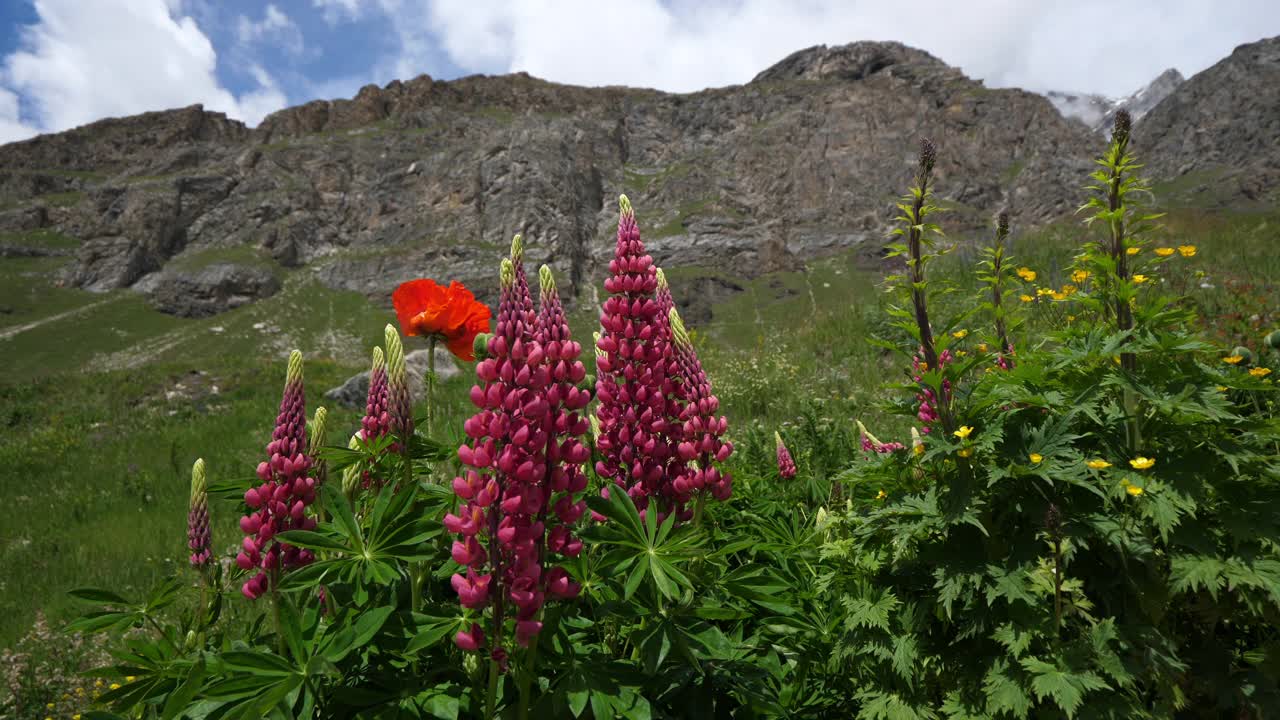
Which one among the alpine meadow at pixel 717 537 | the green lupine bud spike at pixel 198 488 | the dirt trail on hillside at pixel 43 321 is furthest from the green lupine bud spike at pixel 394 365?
the dirt trail on hillside at pixel 43 321

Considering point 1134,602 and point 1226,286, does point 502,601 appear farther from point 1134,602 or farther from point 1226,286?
point 1226,286

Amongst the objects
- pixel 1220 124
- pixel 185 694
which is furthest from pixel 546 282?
pixel 1220 124

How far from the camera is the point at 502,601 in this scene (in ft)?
5.23

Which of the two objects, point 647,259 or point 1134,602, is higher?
point 647,259

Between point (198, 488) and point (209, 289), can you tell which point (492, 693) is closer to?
point (198, 488)

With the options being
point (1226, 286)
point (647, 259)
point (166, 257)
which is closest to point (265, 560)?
point (647, 259)

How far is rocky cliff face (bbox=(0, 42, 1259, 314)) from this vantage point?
92750 mm

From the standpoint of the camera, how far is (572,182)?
101 meters

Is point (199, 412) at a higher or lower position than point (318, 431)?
higher

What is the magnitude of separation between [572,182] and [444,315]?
10365 centimetres

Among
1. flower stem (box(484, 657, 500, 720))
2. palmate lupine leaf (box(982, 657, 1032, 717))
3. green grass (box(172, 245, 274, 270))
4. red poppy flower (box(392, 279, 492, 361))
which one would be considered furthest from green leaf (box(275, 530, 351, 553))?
green grass (box(172, 245, 274, 270))

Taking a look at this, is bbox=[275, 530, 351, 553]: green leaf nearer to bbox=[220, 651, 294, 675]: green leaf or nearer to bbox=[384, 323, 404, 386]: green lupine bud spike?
bbox=[220, 651, 294, 675]: green leaf

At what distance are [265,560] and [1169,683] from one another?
9.73 ft

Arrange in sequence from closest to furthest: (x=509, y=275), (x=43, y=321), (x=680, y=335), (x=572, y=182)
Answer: (x=509, y=275)
(x=680, y=335)
(x=43, y=321)
(x=572, y=182)
